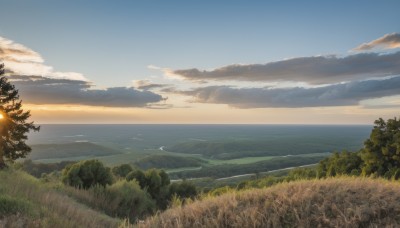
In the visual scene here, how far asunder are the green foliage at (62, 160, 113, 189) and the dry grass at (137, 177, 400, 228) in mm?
32149

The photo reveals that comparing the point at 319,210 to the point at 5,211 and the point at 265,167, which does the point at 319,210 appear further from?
the point at 265,167

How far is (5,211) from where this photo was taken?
8.63 metres

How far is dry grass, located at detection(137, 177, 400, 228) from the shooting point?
23.4 ft

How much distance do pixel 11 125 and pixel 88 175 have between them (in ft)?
35.4

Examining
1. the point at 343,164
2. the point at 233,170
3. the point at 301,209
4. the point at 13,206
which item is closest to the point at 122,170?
the point at 343,164

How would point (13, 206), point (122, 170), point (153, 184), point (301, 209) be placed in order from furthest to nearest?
point (122, 170) → point (153, 184) → point (13, 206) → point (301, 209)

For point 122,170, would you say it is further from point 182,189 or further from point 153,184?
point 153,184

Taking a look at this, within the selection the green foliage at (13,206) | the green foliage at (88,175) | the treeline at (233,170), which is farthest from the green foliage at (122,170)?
the treeline at (233,170)

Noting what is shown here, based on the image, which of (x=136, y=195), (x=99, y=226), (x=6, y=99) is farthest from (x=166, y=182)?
(x=99, y=226)

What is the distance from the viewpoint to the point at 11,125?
109 ft

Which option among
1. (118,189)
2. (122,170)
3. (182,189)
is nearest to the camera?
(118,189)

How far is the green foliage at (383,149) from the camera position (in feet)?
93.5

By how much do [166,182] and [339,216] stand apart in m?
49.9

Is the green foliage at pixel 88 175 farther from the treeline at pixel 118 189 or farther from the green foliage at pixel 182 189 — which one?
the green foliage at pixel 182 189
